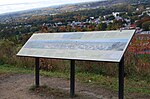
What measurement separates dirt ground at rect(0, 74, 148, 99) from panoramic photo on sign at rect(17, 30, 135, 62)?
2.61ft

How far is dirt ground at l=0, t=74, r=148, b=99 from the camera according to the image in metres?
6.08

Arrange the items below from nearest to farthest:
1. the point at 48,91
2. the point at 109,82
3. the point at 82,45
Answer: the point at 82,45
the point at 48,91
the point at 109,82

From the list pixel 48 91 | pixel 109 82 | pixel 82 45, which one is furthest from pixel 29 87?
pixel 82 45

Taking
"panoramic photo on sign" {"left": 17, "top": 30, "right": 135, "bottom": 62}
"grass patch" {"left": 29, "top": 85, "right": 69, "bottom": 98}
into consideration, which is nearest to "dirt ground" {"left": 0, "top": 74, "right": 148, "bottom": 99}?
"grass patch" {"left": 29, "top": 85, "right": 69, "bottom": 98}

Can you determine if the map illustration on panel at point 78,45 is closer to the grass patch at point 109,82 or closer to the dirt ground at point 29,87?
the dirt ground at point 29,87

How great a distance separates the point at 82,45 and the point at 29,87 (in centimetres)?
195

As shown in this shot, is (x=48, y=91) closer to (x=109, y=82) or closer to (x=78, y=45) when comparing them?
(x=78, y=45)

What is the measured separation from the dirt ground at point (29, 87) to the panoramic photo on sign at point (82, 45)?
0.80 metres

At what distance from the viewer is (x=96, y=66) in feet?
27.9

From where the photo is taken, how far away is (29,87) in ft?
22.7

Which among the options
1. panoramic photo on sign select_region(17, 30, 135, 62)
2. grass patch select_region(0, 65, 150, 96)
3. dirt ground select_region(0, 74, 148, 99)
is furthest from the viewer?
grass patch select_region(0, 65, 150, 96)

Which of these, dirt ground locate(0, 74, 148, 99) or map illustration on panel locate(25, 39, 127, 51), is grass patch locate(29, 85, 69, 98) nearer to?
dirt ground locate(0, 74, 148, 99)

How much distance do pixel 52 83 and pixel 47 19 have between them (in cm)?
925

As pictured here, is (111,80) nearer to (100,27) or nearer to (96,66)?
(96,66)
